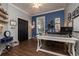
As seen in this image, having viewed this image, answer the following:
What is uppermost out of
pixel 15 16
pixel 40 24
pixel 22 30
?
pixel 15 16

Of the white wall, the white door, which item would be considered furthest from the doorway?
the white door

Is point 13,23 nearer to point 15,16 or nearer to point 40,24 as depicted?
point 15,16

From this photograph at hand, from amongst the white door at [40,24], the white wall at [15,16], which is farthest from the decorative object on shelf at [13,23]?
the white door at [40,24]

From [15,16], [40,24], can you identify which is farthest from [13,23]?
[40,24]

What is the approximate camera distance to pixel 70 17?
1.39 metres

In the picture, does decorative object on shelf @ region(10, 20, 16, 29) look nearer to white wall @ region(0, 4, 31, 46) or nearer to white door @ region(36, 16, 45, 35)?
white wall @ region(0, 4, 31, 46)

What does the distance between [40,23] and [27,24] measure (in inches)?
10.3

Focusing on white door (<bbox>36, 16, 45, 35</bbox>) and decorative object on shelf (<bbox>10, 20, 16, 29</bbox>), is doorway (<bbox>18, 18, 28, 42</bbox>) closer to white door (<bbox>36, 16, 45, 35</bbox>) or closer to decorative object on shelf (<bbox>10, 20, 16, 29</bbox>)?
decorative object on shelf (<bbox>10, 20, 16, 29</bbox>)

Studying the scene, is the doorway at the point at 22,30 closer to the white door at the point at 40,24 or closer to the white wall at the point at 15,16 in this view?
the white wall at the point at 15,16

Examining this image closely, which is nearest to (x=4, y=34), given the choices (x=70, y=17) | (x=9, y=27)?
(x=9, y=27)

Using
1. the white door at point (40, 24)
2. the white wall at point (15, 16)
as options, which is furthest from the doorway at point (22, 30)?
the white door at point (40, 24)

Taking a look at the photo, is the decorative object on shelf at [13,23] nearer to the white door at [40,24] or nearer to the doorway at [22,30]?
the doorway at [22,30]

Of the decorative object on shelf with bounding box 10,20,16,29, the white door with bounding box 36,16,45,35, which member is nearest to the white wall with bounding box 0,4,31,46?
the decorative object on shelf with bounding box 10,20,16,29

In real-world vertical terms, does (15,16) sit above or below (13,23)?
above
